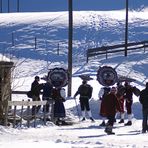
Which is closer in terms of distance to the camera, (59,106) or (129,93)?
(129,93)

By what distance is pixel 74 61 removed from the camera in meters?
49.4

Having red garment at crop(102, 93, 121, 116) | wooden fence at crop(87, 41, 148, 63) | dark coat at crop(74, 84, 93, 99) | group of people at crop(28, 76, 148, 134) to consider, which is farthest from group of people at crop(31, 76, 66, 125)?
wooden fence at crop(87, 41, 148, 63)

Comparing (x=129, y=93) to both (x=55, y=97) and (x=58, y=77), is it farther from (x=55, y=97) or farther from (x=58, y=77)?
(x=58, y=77)

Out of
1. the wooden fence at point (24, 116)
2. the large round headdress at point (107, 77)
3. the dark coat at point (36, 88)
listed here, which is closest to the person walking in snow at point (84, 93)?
the wooden fence at point (24, 116)

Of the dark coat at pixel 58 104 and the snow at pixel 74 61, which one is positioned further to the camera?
the dark coat at pixel 58 104

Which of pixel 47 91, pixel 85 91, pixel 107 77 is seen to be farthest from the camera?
pixel 107 77

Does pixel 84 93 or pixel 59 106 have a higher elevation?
pixel 84 93

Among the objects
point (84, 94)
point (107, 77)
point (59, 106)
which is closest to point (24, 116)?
point (59, 106)

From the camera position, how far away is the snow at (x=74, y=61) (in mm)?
16734

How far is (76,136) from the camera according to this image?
1817 centimetres

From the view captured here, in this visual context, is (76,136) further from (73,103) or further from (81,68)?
(81,68)

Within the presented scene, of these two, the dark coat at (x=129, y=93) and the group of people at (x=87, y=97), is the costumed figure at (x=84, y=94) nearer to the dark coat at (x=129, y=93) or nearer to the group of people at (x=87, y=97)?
the group of people at (x=87, y=97)

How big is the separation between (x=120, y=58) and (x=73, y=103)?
19274 mm

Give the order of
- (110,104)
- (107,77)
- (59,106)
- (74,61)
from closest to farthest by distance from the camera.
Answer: (110,104) < (59,106) < (107,77) < (74,61)
